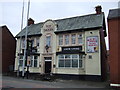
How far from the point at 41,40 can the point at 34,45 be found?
1671mm

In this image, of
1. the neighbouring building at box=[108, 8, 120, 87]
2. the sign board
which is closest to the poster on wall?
the sign board

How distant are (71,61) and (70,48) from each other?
2.02m

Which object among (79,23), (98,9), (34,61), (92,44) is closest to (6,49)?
(34,61)

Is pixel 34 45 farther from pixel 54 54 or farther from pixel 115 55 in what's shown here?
pixel 115 55

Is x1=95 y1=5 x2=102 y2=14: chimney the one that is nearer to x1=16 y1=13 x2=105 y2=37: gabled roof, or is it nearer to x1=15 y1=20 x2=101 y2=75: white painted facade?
x1=16 y1=13 x2=105 y2=37: gabled roof

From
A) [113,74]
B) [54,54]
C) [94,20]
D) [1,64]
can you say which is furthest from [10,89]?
[1,64]

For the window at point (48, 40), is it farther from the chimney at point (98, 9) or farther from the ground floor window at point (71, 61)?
the chimney at point (98, 9)

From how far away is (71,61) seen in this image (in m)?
21.4

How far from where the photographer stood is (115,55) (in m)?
13.7

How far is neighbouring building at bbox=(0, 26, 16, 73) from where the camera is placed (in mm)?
29013

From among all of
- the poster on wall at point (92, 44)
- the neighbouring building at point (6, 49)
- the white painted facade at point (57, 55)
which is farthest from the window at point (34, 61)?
the poster on wall at point (92, 44)

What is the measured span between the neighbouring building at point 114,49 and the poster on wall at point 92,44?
20.5 ft

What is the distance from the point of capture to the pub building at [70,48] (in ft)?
67.4

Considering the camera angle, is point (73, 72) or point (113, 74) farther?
point (73, 72)
